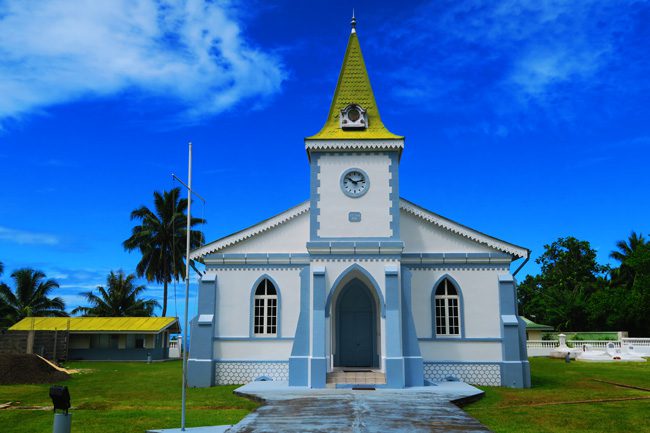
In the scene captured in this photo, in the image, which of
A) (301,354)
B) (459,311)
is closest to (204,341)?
(301,354)

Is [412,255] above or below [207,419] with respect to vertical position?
above

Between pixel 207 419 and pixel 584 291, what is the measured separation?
52.3 metres

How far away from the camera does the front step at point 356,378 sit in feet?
61.7

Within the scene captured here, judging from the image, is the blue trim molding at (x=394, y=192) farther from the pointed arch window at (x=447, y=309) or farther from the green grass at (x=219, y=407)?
the green grass at (x=219, y=407)

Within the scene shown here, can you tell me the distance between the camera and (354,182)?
20.9 m

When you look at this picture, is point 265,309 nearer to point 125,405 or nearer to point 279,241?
point 279,241

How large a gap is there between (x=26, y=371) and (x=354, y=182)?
15.6m

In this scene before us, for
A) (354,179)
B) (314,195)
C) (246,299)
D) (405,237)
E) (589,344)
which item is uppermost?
(354,179)

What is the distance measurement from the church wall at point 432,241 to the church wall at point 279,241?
12.6 ft

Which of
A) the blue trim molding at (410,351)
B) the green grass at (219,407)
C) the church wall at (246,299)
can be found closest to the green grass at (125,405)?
the green grass at (219,407)

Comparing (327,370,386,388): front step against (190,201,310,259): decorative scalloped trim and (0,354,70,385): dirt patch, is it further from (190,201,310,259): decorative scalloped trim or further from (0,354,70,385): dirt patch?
(0,354,70,385): dirt patch

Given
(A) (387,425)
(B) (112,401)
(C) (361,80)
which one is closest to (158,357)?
(B) (112,401)

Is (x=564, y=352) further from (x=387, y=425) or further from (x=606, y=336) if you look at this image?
(x=387, y=425)

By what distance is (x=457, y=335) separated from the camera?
21.2 meters
